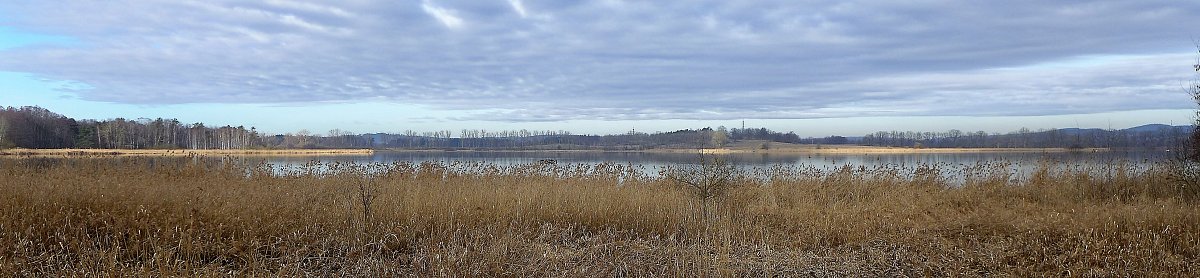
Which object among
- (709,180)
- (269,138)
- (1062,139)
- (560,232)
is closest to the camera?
(560,232)

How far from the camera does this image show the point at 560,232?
712cm

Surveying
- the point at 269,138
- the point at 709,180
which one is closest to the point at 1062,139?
the point at 709,180

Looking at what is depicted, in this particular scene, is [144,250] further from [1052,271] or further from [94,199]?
[1052,271]

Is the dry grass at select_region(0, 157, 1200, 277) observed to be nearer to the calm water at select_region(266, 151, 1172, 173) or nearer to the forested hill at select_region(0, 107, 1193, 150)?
the calm water at select_region(266, 151, 1172, 173)

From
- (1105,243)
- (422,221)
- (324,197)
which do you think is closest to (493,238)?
(422,221)

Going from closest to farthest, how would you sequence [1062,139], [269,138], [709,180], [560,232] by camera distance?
[560,232] < [709,180] < [1062,139] < [269,138]

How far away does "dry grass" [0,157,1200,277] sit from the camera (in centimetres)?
514

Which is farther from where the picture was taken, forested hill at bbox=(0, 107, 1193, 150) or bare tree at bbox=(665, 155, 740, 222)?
forested hill at bbox=(0, 107, 1193, 150)

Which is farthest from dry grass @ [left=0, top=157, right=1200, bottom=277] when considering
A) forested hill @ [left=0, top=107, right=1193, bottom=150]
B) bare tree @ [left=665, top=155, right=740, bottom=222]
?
forested hill @ [left=0, top=107, right=1193, bottom=150]

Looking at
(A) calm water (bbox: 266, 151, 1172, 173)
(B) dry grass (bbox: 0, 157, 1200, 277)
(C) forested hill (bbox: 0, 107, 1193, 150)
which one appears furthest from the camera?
(C) forested hill (bbox: 0, 107, 1193, 150)

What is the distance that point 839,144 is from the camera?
7100 cm

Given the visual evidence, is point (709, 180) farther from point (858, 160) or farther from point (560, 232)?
point (858, 160)

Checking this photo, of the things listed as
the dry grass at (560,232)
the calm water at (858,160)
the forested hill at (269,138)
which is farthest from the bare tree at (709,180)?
the forested hill at (269,138)

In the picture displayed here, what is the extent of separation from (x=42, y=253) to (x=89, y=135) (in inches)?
2966
